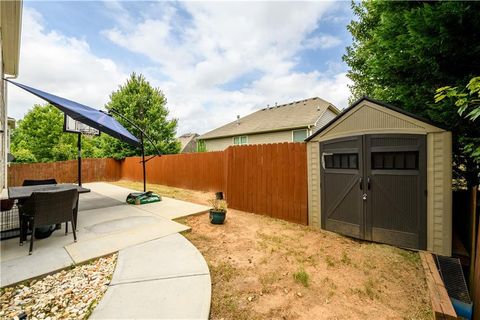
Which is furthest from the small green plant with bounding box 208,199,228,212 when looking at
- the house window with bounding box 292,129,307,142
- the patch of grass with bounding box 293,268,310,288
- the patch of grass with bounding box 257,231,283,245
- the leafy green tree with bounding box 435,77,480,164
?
the house window with bounding box 292,129,307,142

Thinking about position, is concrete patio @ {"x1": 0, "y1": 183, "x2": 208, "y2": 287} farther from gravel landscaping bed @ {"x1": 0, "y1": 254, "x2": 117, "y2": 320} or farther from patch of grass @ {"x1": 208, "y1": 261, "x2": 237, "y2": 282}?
patch of grass @ {"x1": 208, "y1": 261, "x2": 237, "y2": 282}

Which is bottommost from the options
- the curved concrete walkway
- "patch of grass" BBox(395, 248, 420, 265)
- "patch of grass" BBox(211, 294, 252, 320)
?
"patch of grass" BBox(395, 248, 420, 265)

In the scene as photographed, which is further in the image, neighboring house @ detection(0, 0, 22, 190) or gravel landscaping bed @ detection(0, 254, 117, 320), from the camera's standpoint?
neighboring house @ detection(0, 0, 22, 190)

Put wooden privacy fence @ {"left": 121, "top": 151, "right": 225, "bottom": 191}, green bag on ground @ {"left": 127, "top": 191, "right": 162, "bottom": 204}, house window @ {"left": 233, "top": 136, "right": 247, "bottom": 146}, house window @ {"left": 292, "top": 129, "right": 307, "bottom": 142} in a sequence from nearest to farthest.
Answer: green bag on ground @ {"left": 127, "top": 191, "right": 162, "bottom": 204}
wooden privacy fence @ {"left": 121, "top": 151, "right": 225, "bottom": 191}
house window @ {"left": 292, "top": 129, "right": 307, "bottom": 142}
house window @ {"left": 233, "top": 136, "right": 247, "bottom": 146}

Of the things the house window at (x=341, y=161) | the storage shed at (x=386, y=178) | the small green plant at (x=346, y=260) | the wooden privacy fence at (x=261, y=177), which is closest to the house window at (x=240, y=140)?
the wooden privacy fence at (x=261, y=177)

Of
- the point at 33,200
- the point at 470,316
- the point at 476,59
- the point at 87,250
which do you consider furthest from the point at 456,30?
the point at 33,200

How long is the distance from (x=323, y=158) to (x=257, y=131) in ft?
32.7

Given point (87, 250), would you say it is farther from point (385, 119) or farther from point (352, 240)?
point (385, 119)

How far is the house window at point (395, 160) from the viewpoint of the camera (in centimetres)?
340

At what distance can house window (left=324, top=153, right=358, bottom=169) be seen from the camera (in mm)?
3982

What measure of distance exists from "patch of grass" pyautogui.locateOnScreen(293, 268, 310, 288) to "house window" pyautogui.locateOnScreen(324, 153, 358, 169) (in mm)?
2253

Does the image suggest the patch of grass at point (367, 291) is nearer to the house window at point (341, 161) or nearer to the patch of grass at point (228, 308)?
the patch of grass at point (228, 308)

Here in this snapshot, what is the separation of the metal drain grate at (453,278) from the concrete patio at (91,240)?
413cm

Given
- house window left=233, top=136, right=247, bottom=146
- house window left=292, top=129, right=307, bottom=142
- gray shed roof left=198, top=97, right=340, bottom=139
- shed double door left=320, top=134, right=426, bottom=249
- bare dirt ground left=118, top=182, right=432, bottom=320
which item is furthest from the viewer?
house window left=233, top=136, right=247, bottom=146
